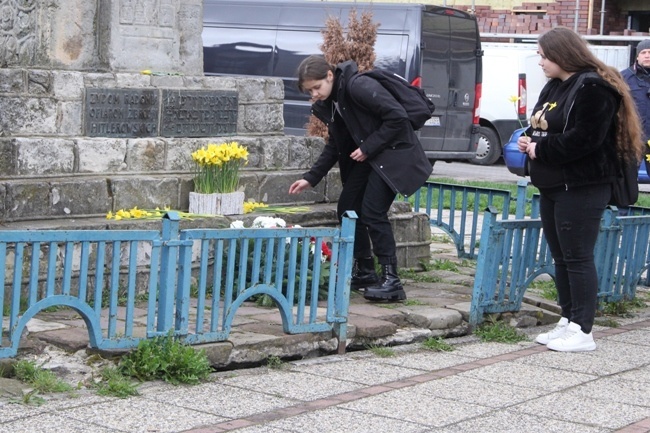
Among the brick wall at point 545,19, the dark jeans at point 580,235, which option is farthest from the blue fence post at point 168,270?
the brick wall at point 545,19

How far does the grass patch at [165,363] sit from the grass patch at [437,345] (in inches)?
60.0

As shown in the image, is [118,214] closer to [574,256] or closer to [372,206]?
[372,206]

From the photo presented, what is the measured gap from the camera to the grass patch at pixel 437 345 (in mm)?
6645

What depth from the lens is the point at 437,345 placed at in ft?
21.9

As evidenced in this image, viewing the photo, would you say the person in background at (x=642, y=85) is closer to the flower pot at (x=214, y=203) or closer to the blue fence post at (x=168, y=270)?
the flower pot at (x=214, y=203)

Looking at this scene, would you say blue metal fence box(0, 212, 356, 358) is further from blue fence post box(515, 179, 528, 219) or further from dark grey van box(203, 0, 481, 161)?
dark grey van box(203, 0, 481, 161)

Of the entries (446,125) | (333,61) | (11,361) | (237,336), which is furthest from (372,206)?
(446,125)

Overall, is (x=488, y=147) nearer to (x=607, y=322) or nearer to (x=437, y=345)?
(x=607, y=322)

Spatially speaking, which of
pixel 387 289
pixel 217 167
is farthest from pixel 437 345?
pixel 217 167

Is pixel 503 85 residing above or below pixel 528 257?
above

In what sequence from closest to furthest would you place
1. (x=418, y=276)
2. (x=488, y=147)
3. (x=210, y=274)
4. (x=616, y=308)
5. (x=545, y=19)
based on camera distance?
(x=210, y=274), (x=616, y=308), (x=418, y=276), (x=488, y=147), (x=545, y=19)

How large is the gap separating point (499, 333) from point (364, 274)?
3.76 feet

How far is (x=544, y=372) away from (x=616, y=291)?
207 cm

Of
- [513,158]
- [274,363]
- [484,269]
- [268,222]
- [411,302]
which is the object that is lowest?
[274,363]
